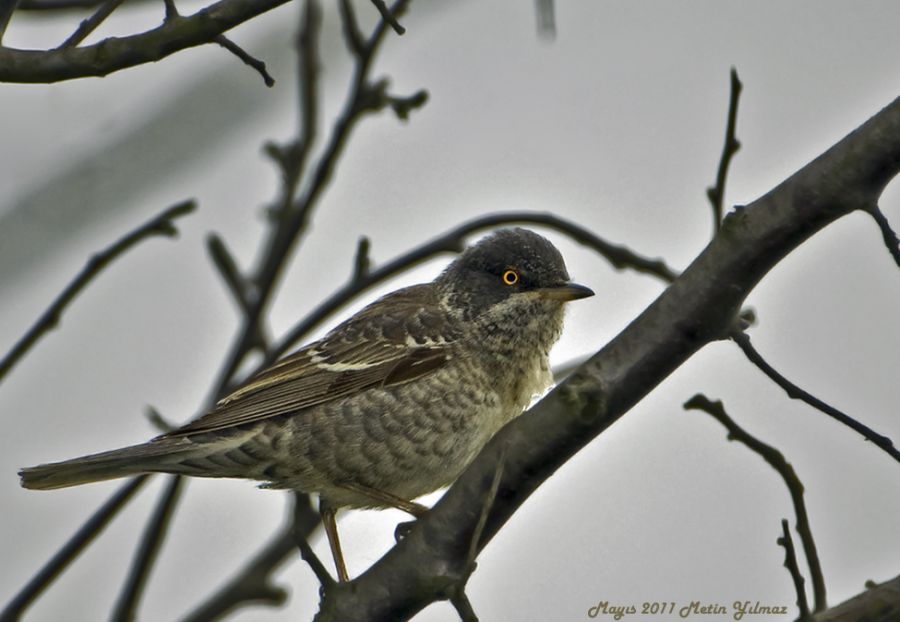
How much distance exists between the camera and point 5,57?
366cm

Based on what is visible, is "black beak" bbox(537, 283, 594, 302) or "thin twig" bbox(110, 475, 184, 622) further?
"black beak" bbox(537, 283, 594, 302)

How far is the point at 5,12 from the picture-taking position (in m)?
3.82

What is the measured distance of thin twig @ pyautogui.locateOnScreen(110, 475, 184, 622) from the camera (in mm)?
4875

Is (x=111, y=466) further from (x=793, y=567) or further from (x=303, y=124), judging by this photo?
(x=793, y=567)

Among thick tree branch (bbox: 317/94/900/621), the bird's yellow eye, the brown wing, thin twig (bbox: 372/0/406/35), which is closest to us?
thick tree branch (bbox: 317/94/900/621)

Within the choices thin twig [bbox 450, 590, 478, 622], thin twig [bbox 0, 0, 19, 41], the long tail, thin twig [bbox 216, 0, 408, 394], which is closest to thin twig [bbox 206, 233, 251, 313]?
thin twig [bbox 216, 0, 408, 394]

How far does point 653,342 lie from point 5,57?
84.6 inches

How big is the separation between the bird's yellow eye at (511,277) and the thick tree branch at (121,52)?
2.61 m

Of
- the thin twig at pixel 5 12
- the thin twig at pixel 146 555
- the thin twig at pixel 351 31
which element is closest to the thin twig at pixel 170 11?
the thin twig at pixel 5 12

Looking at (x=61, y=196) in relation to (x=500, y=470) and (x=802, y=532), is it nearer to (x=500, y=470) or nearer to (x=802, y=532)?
(x=500, y=470)

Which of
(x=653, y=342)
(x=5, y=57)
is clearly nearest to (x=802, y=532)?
(x=653, y=342)

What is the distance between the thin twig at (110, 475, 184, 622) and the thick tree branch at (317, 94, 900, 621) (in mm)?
1657

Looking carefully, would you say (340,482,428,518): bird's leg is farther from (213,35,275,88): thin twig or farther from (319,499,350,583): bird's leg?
(213,35,275,88): thin twig

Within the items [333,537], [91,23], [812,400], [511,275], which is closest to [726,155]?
[812,400]
